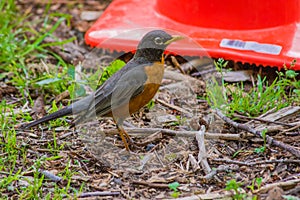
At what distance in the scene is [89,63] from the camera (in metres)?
5.92

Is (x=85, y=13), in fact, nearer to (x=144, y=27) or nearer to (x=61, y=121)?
(x=144, y=27)

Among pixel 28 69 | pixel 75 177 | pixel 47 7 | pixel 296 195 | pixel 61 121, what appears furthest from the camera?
pixel 47 7

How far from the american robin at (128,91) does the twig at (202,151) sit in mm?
472

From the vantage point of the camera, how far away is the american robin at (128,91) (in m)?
4.41

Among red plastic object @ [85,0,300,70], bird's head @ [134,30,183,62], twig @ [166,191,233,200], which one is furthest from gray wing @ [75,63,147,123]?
red plastic object @ [85,0,300,70]

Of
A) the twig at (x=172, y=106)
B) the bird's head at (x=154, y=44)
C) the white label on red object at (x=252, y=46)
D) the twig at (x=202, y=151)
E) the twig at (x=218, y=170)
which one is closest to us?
the twig at (x=218, y=170)

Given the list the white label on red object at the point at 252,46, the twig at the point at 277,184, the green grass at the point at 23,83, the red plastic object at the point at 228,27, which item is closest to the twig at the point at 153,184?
the green grass at the point at 23,83

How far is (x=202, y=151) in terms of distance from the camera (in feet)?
14.0

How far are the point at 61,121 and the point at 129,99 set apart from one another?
2.50 feet

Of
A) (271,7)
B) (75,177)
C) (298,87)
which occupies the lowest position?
(75,177)

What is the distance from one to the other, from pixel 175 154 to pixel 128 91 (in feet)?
1.95

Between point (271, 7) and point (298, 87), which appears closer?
point (298, 87)

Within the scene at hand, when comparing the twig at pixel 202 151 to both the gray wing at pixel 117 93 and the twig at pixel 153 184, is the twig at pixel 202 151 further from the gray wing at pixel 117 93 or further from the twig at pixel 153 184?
the gray wing at pixel 117 93

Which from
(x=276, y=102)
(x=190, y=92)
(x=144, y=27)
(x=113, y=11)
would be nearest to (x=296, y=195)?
(x=276, y=102)
